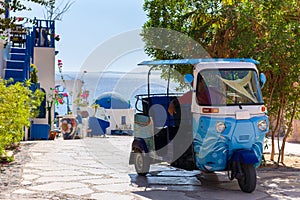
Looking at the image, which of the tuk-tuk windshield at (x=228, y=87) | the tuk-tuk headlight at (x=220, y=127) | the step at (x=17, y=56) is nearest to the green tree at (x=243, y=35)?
the tuk-tuk windshield at (x=228, y=87)

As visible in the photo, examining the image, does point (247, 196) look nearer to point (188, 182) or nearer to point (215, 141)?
point (215, 141)

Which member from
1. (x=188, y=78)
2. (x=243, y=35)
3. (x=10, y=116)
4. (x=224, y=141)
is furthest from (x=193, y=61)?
(x=10, y=116)

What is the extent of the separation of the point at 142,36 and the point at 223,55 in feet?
7.36

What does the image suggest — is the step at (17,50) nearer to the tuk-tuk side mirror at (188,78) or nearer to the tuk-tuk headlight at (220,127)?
the tuk-tuk side mirror at (188,78)

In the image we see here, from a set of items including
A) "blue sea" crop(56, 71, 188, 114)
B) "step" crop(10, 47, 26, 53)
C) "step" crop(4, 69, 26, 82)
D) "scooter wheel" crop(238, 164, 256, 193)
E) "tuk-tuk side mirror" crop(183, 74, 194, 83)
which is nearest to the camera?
"scooter wheel" crop(238, 164, 256, 193)

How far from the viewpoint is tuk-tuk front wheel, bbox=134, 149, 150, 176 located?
26.1 ft

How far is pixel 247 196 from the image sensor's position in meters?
6.40

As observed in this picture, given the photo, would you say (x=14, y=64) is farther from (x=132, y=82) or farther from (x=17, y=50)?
(x=132, y=82)

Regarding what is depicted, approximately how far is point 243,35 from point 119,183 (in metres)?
4.33

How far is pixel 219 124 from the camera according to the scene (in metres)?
6.50

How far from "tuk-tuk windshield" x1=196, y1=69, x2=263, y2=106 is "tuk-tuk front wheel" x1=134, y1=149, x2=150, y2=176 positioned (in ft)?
5.94

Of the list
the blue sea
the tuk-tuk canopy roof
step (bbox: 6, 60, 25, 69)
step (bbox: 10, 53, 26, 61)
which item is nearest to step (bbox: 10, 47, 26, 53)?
step (bbox: 10, 53, 26, 61)

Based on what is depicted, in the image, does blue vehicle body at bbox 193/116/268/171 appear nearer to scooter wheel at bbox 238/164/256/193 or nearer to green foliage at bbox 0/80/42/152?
scooter wheel at bbox 238/164/256/193

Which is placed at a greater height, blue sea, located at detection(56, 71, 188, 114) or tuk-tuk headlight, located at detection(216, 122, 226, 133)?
blue sea, located at detection(56, 71, 188, 114)
